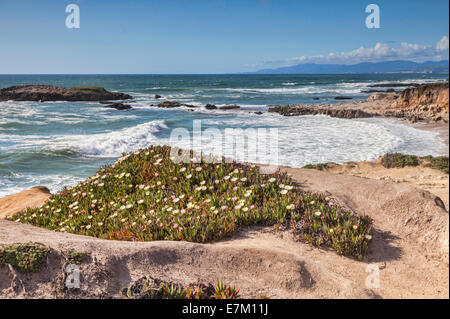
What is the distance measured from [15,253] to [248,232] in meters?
3.01

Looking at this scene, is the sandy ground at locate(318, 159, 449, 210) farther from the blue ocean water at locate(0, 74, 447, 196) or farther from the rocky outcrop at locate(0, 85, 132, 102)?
the rocky outcrop at locate(0, 85, 132, 102)

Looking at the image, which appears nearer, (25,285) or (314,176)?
(25,285)

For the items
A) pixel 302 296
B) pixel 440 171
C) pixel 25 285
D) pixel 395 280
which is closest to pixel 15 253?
pixel 25 285

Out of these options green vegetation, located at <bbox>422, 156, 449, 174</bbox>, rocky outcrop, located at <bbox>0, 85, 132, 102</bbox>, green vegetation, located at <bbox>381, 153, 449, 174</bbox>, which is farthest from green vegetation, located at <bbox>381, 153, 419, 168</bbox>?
rocky outcrop, located at <bbox>0, 85, 132, 102</bbox>

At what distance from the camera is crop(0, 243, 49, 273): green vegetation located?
3525 millimetres

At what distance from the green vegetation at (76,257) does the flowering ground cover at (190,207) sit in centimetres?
130

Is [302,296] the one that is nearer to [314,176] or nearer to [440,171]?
[314,176]

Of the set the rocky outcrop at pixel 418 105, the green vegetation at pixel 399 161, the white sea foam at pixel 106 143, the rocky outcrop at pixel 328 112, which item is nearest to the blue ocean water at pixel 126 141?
the white sea foam at pixel 106 143

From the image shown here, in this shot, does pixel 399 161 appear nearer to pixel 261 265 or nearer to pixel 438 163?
pixel 438 163

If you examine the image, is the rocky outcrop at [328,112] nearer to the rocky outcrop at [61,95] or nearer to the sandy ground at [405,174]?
the sandy ground at [405,174]

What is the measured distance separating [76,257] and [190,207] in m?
2.27

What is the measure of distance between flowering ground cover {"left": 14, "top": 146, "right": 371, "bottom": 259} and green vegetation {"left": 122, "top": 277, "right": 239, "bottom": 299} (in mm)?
1420

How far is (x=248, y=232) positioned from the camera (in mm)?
5270
